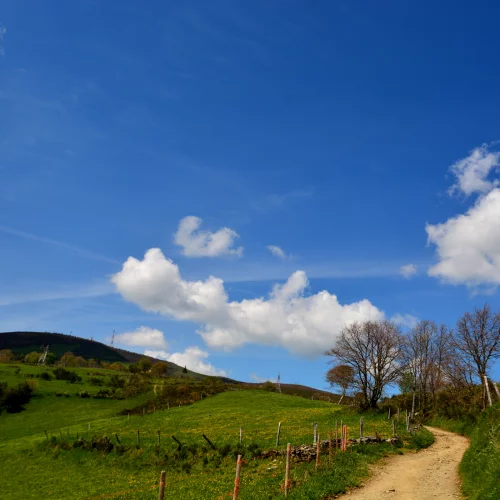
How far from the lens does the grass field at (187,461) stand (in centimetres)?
2345

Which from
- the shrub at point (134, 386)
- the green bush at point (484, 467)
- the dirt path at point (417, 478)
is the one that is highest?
the green bush at point (484, 467)

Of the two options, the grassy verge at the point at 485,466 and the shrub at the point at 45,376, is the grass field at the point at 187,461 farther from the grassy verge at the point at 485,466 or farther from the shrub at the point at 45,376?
the shrub at the point at 45,376

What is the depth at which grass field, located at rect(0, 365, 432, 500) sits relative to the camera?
23.5 meters

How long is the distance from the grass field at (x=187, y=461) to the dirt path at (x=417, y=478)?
1.08m

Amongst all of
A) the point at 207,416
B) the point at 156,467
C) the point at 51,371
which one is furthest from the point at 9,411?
the point at 156,467

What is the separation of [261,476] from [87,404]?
288 feet

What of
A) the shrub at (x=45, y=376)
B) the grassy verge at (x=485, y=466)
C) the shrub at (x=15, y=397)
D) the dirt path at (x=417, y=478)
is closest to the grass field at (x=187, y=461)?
the dirt path at (x=417, y=478)

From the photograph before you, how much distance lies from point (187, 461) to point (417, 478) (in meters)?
19.9

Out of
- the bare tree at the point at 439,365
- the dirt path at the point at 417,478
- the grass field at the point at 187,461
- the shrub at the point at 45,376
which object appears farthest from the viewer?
the shrub at the point at 45,376

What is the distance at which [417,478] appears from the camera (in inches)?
891

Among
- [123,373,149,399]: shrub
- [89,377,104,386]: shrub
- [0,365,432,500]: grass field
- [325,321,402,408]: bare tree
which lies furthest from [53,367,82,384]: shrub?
[325,321,402,408]: bare tree

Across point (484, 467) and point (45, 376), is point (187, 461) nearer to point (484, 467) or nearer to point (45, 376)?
point (484, 467)

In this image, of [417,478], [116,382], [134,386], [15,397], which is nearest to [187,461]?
[417,478]

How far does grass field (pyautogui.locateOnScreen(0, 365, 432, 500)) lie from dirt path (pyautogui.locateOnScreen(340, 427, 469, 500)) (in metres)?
1.08
